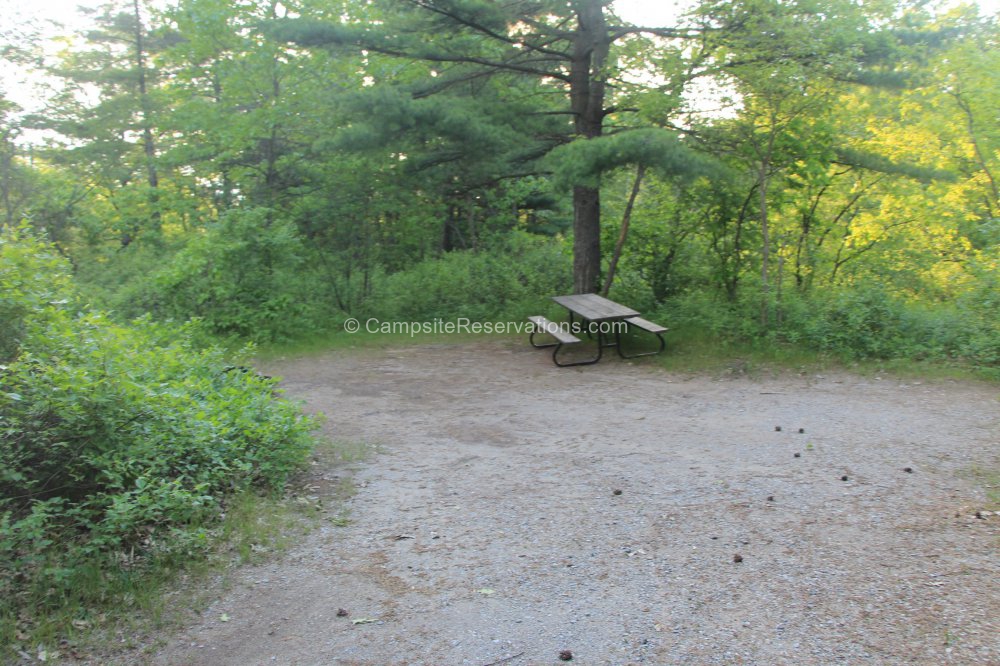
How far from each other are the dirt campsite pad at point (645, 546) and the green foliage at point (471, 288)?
5.48 meters

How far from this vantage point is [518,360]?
29.5 feet

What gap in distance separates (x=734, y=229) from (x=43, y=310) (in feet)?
28.1

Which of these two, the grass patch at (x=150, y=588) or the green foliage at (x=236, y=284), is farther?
the green foliage at (x=236, y=284)

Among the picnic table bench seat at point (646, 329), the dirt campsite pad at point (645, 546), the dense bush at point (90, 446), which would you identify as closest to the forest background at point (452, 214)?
the dense bush at point (90, 446)

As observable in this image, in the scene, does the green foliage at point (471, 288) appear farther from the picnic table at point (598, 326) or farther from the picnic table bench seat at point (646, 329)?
the picnic table bench seat at point (646, 329)

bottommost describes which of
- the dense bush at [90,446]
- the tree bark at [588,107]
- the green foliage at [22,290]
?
the dense bush at [90,446]

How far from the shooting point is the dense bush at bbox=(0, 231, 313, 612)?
10.2 ft

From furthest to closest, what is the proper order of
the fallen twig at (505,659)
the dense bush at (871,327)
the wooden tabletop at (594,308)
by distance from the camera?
the wooden tabletop at (594,308), the dense bush at (871,327), the fallen twig at (505,659)

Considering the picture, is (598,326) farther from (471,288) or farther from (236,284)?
(236,284)

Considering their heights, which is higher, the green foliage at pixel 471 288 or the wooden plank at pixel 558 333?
the green foliage at pixel 471 288

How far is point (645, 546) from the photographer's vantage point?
3586mm

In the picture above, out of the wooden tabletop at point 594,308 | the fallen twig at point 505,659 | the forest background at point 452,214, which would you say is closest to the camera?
the fallen twig at point 505,659

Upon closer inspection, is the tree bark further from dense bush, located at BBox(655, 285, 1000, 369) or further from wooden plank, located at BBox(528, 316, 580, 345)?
dense bush, located at BBox(655, 285, 1000, 369)

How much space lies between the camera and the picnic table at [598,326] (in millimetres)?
8172
